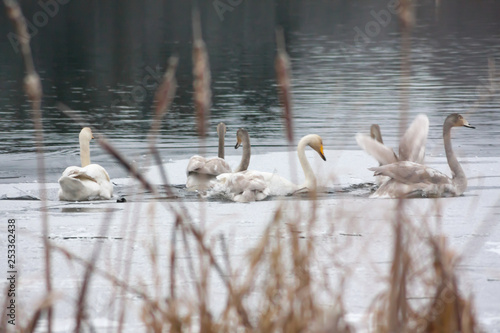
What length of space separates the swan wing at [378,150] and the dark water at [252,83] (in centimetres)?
27

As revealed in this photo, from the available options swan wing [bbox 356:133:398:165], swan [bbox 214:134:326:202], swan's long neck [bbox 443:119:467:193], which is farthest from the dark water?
swan [bbox 214:134:326:202]

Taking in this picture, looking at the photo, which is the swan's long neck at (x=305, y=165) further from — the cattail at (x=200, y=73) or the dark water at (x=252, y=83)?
the cattail at (x=200, y=73)

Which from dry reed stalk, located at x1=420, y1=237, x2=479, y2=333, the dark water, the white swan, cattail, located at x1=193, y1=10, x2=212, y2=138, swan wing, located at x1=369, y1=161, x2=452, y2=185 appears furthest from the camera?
the dark water

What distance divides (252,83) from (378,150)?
1524 centimetres

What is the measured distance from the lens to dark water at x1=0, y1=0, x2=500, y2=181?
43.0 feet

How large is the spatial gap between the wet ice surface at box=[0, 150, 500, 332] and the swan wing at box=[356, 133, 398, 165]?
1.45ft

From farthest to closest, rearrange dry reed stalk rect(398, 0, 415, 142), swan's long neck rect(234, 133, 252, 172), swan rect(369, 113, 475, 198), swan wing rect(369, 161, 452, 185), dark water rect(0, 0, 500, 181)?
dark water rect(0, 0, 500, 181) → swan's long neck rect(234, 133, 252, 172) → swan rect(369, 113, 475, 198) → swan wing rect(369, 161, 452, 185) → dry reed stalk rect(398, 0, 415, 142)

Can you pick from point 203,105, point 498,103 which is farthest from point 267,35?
point 203,105

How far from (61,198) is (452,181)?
387cm

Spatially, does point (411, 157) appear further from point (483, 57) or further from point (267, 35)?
point (267, 35)

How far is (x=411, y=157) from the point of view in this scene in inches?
356

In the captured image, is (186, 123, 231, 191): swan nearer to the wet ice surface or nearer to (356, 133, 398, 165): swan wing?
the wet ice surface

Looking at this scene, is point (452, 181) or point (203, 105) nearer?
point (203, 105)

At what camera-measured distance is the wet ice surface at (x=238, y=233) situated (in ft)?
10.2
